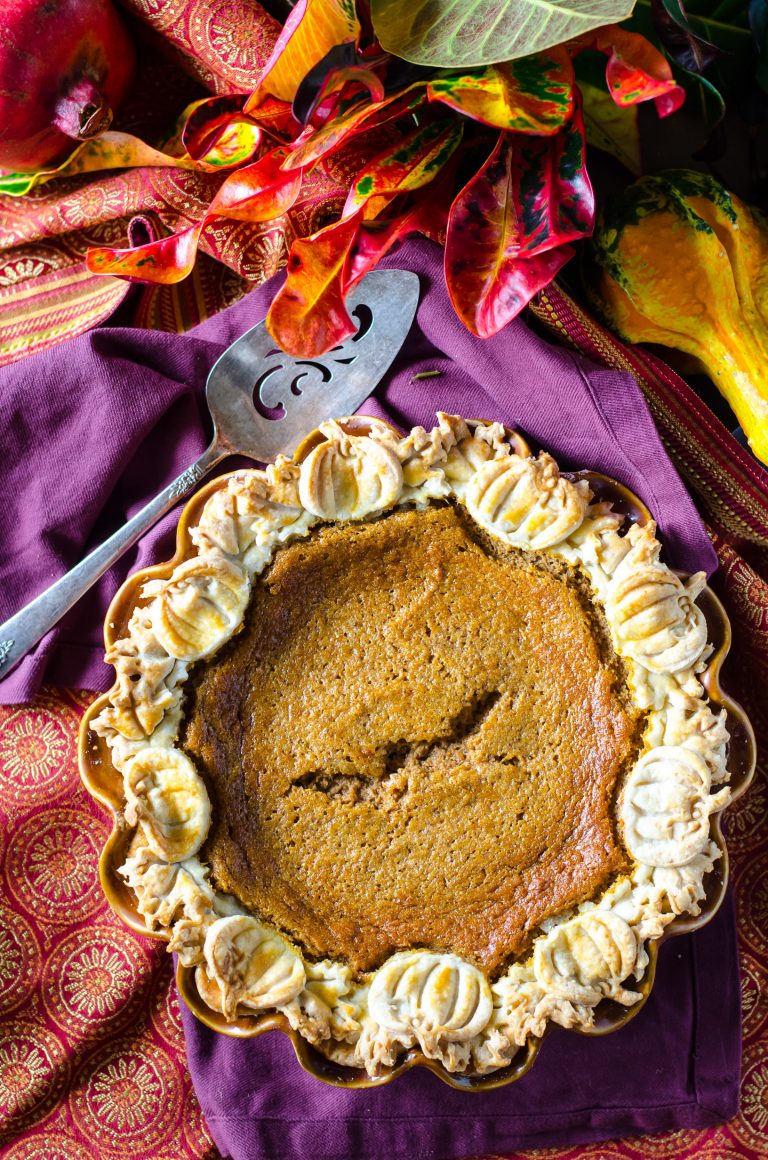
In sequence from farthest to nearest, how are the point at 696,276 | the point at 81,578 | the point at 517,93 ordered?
the point at 81,578 < the point at 696,276 < the point at 517,93

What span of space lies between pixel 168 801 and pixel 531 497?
78 centimetres

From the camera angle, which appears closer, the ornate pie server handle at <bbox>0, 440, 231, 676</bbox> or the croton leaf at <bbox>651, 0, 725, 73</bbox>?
the croton leaf at <bbox>651, 0, 725, 73</bbox>

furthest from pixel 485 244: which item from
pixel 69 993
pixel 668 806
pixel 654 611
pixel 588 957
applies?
pixel 69 993

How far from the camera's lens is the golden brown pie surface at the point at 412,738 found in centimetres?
177

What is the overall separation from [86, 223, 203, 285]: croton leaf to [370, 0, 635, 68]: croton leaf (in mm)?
477

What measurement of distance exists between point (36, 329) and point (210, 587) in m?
0.79

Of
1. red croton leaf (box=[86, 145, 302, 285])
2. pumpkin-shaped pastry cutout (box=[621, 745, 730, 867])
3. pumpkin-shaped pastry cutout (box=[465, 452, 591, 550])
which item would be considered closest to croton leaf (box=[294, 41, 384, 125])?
red croton leaf (box=[86, 145, 302, 285])

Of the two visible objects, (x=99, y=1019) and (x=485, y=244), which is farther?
(x=99, y=1019)

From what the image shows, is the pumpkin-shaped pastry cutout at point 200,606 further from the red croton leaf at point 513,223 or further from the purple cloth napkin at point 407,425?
the red croton leaf at point 513,223

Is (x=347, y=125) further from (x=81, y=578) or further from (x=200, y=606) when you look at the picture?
(x=81, y=578)

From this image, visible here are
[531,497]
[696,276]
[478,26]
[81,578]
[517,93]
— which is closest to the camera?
[478,26]

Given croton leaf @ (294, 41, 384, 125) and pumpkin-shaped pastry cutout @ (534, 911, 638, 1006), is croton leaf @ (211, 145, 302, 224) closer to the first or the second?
croton leaf @ (294, 41, 384, 125)

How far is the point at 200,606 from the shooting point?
1.73 m

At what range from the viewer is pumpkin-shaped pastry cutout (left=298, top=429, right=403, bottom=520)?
173cm
